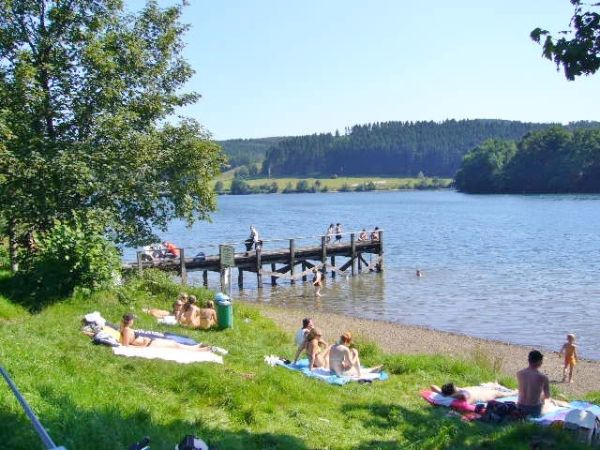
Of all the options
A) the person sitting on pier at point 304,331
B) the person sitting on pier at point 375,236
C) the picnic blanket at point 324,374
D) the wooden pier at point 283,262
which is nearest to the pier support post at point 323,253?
the wooden pier at point 283,262

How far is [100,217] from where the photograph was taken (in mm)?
17375

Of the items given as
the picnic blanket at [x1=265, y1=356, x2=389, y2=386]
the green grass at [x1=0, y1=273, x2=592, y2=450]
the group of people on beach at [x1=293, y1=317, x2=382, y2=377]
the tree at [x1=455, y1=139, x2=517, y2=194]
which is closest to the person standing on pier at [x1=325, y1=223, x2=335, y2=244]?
the group of people on beach at [x1=293, y1=317, x2=382, y2=377]

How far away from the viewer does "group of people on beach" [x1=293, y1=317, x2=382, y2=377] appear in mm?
13430

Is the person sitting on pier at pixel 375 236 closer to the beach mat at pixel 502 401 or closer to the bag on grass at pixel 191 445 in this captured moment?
the beach mat at pixel 502 401

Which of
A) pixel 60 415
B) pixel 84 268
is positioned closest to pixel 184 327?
pixel 84 268

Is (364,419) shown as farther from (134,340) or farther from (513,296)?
(513,296)

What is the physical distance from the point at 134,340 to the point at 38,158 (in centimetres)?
600

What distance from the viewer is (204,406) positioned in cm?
953

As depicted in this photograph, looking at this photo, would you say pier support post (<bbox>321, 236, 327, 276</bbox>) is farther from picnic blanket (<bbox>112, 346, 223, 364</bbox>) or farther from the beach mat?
picnic blanket (<bbox>112, 346, 223, 364</bbox>)

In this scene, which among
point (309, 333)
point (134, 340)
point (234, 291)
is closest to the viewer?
point (134, 340)

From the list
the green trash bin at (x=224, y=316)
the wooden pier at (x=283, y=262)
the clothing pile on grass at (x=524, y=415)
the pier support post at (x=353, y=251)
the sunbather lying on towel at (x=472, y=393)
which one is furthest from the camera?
the pier support post at (x=353, y=251)

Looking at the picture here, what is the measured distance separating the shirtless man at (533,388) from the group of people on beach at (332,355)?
356 cm

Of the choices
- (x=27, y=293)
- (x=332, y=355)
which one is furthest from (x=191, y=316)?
(x=332, y=355)

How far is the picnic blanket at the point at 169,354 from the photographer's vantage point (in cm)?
1141
